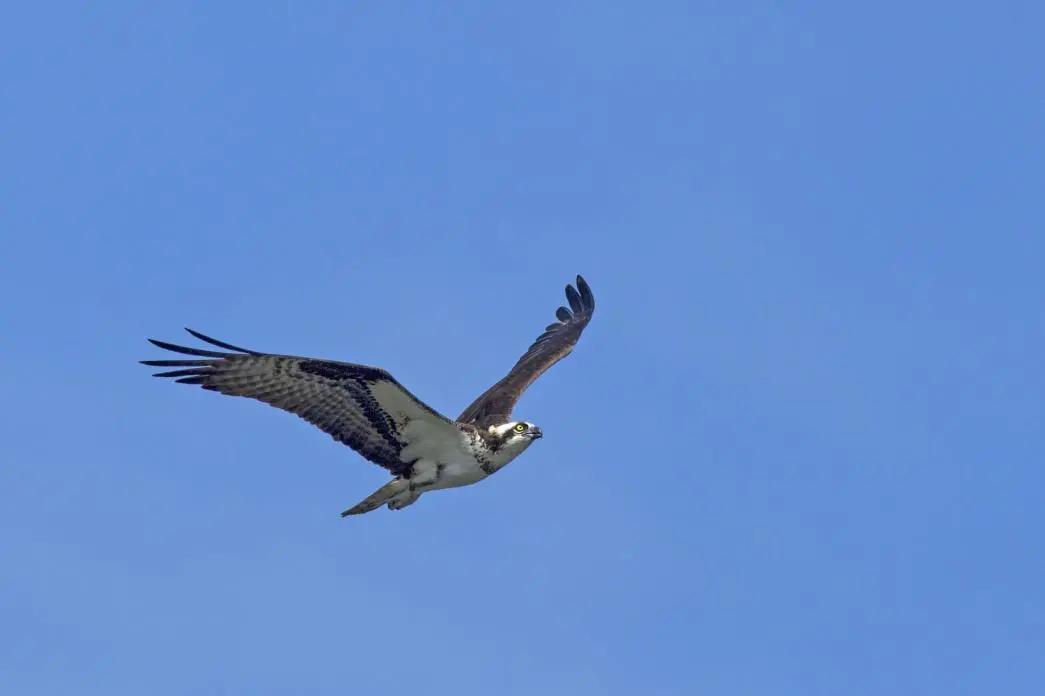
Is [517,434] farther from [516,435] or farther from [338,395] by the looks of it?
[338,395]

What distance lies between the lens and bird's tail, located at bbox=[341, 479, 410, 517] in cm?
2472

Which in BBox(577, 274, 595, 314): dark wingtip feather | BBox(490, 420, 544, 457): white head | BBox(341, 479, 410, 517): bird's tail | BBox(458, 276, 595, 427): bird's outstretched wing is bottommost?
BBox(341, 479, 410, 517): bird's tail

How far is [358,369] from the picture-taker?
2319 cm

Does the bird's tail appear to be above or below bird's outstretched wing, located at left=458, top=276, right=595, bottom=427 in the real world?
below

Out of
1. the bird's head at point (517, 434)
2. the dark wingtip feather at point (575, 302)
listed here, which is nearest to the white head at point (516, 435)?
the bird's head at point (517, 434)

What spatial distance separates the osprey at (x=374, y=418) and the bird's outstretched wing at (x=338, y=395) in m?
0.01

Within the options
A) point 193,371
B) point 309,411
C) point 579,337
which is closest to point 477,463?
point 309,411

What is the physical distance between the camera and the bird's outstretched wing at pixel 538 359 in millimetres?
27500

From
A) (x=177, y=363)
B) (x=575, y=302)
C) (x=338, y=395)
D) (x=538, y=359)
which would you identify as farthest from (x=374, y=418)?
(x=575, y=302)

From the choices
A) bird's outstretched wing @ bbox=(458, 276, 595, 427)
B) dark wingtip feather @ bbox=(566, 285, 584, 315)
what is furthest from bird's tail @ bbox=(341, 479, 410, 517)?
dark wingtip feather @ bbox=(566, 285, 584, 315)

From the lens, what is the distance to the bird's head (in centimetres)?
2498

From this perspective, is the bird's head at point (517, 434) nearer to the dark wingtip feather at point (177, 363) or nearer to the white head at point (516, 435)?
the white head at point (516, 435)

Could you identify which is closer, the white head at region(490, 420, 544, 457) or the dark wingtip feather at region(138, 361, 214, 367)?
the dark wingtip feather at region(138, 361, 214, 367)

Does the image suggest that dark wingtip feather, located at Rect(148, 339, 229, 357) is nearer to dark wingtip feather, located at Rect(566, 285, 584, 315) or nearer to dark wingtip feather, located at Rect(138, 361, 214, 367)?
dark wingtip feather, located at Rect(138, 361, 214, 367)
